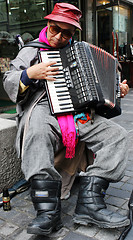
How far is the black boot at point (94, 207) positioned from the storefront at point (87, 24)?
4709 mm

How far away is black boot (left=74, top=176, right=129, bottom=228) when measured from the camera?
5.83 feet

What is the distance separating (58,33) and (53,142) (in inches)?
A: 33.8

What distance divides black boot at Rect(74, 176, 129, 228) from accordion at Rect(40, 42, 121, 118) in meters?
0.54

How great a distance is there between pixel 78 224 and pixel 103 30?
25.9 ft

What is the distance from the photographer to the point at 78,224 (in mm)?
1944

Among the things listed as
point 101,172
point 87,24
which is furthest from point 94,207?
point 87,24

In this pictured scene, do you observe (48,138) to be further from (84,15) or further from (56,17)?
(84,15)

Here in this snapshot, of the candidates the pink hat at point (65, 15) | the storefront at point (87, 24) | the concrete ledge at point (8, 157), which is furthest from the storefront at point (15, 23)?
the pink hat at point (65, 15)

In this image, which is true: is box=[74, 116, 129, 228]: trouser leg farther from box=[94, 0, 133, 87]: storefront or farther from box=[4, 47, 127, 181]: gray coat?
box=[94, 0, 133, 87]: storefront

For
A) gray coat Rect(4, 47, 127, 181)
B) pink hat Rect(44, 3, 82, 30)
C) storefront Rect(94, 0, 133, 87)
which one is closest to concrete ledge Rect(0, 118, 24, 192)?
Answer: gray coat Rect(4, 47, 127, 181)

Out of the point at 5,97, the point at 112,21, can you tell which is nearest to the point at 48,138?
the point at 5,97

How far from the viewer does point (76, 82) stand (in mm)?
2008

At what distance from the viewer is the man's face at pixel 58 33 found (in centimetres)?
210

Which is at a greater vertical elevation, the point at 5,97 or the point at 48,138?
the point at 48,138
